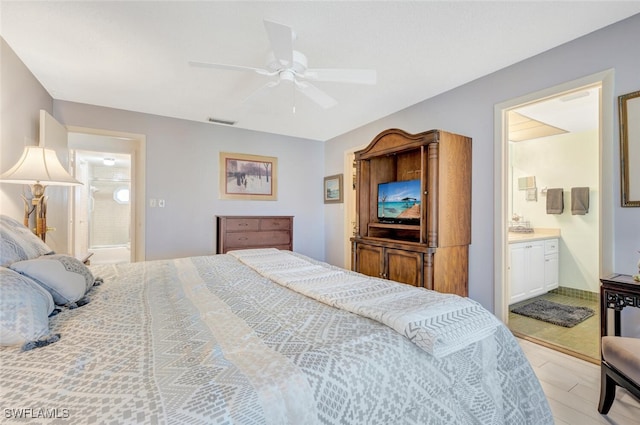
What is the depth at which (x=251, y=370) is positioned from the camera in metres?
0.75

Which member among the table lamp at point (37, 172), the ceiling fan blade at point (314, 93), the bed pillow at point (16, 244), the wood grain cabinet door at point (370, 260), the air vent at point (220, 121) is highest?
the air vent at point (220, 121)

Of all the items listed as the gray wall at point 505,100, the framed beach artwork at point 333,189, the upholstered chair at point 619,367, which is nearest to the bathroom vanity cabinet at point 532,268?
the gray wall at point 505,100

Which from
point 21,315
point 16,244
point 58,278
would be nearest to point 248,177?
point 16,244

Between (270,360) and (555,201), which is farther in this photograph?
(555,201)

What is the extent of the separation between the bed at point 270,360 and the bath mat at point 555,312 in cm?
235

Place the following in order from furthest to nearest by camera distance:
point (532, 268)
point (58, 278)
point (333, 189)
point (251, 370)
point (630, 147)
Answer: point (333, 189) → point (532, 268) → point (630, 147) → point (58, 278) → point (251, 370)

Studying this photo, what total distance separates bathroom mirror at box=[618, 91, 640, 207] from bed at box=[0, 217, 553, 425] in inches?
62.6

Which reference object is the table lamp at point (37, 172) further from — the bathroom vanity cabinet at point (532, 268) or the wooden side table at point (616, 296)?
the bathroom vanity cabinet at point (532, 268)

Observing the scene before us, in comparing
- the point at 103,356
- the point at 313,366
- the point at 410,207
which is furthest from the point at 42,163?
the point at 410,207

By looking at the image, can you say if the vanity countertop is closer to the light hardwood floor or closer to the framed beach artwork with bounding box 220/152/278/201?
the light hardwood floor

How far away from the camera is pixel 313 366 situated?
2.60ft

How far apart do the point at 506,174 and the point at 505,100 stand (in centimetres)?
67

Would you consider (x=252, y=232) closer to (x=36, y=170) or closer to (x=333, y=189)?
(x=333, y=189)

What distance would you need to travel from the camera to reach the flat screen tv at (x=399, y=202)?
3.03 meters
